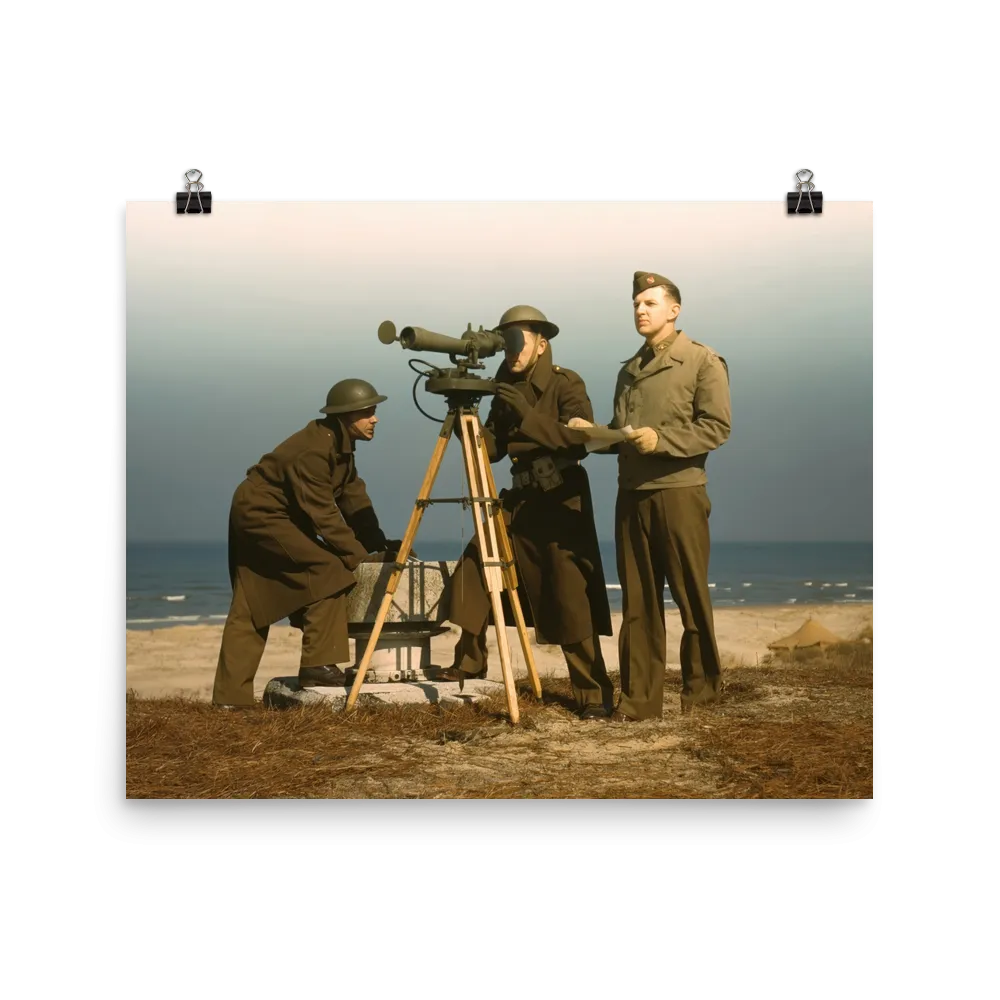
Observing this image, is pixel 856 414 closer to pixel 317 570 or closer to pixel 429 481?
pixel 429 481

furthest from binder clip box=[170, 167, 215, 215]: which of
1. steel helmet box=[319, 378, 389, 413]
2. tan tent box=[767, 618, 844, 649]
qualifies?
tan tent box=[767, 618, 844, 649]

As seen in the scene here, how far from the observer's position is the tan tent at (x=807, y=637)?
24.4ft

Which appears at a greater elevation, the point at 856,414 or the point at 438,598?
the point at 856,414

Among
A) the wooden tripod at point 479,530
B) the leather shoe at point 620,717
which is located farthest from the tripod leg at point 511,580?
the leather shoe at point 620,717

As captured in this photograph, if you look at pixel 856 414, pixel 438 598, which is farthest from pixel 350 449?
pixel 856 414

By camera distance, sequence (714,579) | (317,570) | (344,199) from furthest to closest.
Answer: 1. (317,570)
2. (714,579)
3. (344,199)

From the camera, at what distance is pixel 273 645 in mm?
8109

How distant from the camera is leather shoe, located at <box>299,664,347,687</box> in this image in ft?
26.0

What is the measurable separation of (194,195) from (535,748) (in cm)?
343

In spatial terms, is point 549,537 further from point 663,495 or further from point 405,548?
point 405,548

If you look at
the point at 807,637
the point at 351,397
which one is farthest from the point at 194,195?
the point at 807,637

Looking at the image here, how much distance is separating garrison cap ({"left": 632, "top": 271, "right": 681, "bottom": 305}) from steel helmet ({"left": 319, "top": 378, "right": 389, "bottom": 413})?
5.14 feet

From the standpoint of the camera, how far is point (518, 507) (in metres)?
7.82

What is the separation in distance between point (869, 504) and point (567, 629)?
1.91m
